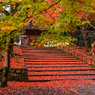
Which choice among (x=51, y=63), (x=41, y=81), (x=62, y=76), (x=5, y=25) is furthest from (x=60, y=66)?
(x=5, y=25)

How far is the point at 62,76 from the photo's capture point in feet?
42.9

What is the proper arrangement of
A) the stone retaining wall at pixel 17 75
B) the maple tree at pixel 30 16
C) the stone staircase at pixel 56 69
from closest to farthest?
1. the maple tree at pixel 30 16
2. the stone retaining wall at pixel 17 75
3. the stone staircase at pixel 56 69

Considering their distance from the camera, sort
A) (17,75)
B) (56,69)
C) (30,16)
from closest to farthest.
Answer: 1. (30,16)
2. (17,75)
3. (56,69)

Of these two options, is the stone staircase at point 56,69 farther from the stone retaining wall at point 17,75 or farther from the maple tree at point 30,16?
the maple tree at point 30,16

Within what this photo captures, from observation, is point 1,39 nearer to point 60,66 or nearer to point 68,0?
point 68,0

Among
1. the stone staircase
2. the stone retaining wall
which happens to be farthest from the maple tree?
the stone staircase

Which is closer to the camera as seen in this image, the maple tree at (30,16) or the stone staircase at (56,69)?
the maple tree at (30,16)

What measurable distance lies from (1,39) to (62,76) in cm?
700

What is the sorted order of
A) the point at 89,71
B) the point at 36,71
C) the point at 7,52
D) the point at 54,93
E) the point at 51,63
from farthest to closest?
1. the point at 51,63
2. the point at 89,71
3. the point at 36,71
4. the point at 7,52
5. the point at 54,93

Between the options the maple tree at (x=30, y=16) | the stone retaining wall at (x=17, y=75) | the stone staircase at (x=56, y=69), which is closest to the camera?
the maple tree at (x=30, y=16)

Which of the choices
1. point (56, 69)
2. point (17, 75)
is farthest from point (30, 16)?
point (56, 69)

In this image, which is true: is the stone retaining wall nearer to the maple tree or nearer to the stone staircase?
the stone staircase

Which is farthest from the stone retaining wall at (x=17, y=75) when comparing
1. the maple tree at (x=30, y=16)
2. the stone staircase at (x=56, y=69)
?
the maple tree at (x=30, y=16)

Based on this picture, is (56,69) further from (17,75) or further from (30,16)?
(30,16)
